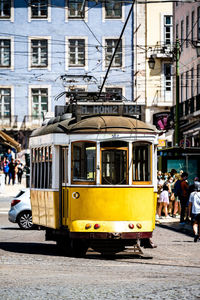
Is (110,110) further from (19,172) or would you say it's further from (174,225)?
(19,172)

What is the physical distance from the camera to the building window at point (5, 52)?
66.3m

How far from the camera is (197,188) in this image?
23.9 metres

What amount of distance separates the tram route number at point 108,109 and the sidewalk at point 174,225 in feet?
30.8

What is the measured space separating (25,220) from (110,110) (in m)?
10.5

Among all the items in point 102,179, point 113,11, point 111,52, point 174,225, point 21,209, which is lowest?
point 174,225

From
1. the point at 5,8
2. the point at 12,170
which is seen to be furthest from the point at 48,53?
the point at 12,170

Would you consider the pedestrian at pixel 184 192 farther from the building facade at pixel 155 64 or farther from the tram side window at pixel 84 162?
the building facade at pixel 155 64

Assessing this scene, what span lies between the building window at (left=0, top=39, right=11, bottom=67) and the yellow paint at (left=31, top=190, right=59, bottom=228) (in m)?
46.4

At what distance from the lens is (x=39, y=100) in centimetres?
6694

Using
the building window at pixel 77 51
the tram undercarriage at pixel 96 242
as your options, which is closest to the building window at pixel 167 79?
the building window at pixel 77 51

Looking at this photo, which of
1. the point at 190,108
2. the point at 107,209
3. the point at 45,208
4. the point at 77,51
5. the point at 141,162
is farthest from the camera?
the point at 77,51

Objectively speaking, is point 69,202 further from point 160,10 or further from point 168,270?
point 160,10

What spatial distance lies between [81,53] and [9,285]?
2127 inches

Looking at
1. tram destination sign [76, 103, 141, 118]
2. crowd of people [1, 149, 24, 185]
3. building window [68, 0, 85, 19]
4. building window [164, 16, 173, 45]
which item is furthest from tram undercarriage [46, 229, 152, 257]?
building window [164, 16, 173, 45]
